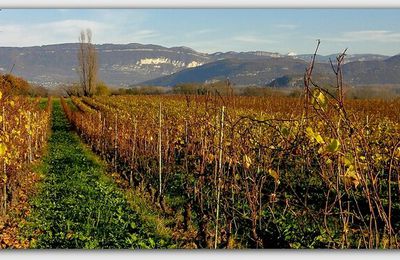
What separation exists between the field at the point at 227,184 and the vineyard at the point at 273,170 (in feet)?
0.07

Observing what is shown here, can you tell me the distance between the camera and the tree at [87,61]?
512 centimetres

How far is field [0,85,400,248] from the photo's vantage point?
4344 millimetres

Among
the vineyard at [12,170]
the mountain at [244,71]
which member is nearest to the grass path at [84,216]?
the vineyard at [12,170]

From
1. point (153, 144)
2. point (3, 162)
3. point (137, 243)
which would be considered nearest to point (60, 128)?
point (153, 144)

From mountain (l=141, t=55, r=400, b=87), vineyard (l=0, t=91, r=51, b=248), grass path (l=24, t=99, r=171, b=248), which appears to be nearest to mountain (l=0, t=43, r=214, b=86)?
mountain (l=141, t=55, r=400, b=87)

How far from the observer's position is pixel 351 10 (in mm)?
4152

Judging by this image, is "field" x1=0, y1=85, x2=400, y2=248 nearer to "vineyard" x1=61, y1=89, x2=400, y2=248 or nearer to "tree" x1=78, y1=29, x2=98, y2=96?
"vineyard" x1=61, y1=89, x2=400, y2=248

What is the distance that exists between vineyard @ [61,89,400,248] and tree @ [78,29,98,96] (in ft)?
2.95

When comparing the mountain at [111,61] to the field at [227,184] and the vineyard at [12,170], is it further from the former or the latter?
the field at [227,184]

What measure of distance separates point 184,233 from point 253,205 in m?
0.73

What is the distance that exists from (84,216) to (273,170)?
200 cm

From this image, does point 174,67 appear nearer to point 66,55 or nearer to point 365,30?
point 66,55

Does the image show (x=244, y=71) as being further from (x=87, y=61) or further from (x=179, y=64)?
(x=87, y=61)

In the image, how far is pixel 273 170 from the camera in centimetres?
488
